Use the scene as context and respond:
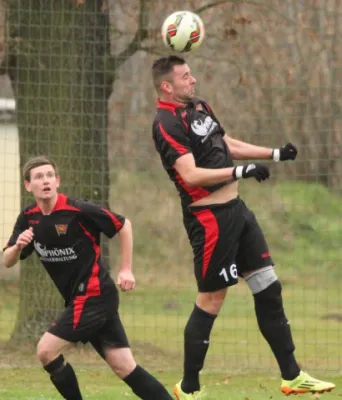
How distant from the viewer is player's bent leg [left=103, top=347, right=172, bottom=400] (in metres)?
7.39

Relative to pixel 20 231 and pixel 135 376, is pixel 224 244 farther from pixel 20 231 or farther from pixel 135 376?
pixel 20 231

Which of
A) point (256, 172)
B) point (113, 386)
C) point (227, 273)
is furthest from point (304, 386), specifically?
point (113, 386)

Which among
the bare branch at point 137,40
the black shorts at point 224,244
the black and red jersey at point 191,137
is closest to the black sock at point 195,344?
the black shorts at point 224,244

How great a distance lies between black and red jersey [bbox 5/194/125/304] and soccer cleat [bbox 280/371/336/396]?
4.49 feet

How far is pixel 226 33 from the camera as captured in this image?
469 inches

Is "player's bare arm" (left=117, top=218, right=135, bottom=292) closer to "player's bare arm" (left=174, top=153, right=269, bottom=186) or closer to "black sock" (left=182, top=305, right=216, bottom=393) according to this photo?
"player's bare arm" (left=174, top=153, right=269, bottom=186)

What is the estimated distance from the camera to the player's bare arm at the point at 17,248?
286 inches

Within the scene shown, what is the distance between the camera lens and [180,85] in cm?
794

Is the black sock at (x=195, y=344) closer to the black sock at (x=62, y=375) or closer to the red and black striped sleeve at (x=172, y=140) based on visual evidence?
the black sock at (x=62, y=375)

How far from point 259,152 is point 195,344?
1.32 meters

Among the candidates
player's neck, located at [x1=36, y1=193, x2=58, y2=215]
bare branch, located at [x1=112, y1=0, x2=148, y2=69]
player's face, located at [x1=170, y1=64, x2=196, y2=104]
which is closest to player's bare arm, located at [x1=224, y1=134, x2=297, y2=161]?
player's face, located at [x1=170, y1=64, x2=196, y2=104]

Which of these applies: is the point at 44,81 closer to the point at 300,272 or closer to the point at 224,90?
the point at 224,90

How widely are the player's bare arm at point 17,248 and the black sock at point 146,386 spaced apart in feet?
3.25

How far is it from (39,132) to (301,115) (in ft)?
8.32
